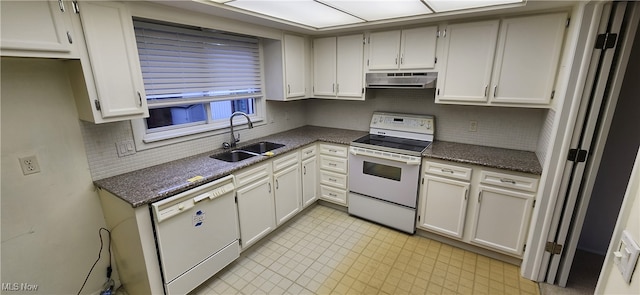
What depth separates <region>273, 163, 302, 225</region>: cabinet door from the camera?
2.69 m

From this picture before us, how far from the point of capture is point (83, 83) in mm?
1618

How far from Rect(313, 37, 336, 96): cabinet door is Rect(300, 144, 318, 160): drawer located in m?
0.71

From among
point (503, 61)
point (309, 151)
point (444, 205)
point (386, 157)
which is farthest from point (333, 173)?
point (503, 61)

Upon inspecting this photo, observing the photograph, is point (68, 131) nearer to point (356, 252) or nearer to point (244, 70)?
point (244, 70)

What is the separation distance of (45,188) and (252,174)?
4.35ft

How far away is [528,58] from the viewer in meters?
2.17

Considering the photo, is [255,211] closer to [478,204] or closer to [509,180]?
[478,204]

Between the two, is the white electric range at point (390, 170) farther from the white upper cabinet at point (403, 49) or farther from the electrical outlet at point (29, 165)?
the electrical outlet at point (29, 165)

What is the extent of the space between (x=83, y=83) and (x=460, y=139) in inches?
127


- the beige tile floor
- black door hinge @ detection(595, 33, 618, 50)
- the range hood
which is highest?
black door hinge @ detection(595, 33, 618, 50)

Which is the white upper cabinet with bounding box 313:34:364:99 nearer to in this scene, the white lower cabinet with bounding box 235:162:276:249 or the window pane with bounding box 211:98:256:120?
the window pane with bounding box 211:98:256:120

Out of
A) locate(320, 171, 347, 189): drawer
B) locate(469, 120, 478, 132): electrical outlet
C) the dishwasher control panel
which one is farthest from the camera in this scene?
locate(320, 171, 347, 189): drawer

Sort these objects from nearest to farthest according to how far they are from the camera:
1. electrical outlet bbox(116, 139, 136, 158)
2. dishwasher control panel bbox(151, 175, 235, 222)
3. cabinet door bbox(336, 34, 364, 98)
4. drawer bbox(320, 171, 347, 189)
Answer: dishwasher control panel bbox(151, 175, 235, 222), electrical outlet bbox(116, 139, 136, 158), cabinet door bbox(336, 34, 364, 98), drawer bbox(320, 171, 347, 189)

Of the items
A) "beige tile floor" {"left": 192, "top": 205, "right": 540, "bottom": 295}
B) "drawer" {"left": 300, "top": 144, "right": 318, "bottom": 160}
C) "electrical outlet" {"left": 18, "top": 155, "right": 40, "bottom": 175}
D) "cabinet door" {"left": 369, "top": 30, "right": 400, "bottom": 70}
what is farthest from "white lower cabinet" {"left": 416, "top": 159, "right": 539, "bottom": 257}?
"electrical outlet" {"left": 18, "top": 155, "right": 40, "bottom": 175}
